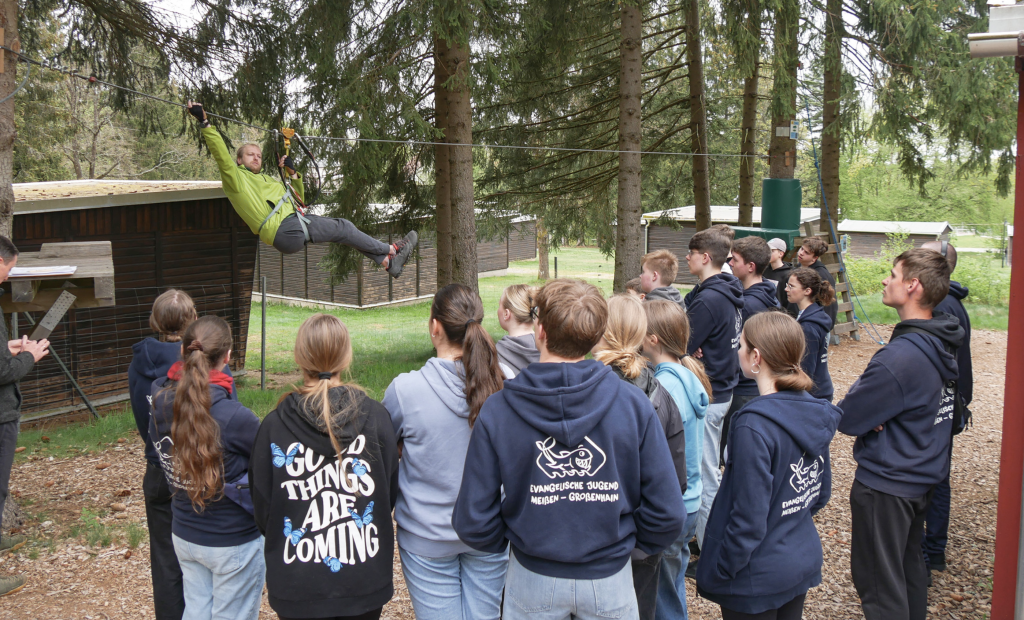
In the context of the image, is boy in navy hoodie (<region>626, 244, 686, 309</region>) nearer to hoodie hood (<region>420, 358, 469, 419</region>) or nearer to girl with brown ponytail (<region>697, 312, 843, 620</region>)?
girl with brown ponytail (<region>697, 312, 843, 620</region>)

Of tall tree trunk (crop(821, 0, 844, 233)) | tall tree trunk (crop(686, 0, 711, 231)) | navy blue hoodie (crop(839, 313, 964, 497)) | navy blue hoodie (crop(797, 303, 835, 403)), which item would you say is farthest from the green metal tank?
navy blue hoodie (crop(839, 313, 964, 497))

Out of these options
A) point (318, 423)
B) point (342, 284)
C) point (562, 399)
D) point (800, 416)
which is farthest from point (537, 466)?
point (342, 284)

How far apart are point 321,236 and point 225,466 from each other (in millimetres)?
3600

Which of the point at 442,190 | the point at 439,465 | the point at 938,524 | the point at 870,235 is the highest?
the point at 442,190

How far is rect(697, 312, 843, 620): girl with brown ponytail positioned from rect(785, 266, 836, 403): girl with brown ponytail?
7.57 feet

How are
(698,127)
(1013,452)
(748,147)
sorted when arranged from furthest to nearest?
(748,147) < (698,127) < (1013,452)

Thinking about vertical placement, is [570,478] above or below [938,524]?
above

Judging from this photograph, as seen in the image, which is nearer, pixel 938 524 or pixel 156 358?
pixel 156 358

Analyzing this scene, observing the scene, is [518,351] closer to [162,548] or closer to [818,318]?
[162,548]

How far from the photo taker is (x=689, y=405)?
10.6ft

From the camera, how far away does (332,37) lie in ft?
26.6

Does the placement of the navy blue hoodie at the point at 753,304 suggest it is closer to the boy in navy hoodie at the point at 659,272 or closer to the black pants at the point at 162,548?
the boy in navy hoodie at the point at 659,272

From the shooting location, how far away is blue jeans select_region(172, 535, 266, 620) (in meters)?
2.94

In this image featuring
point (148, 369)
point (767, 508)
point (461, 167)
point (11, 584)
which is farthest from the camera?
point (461, 167)
